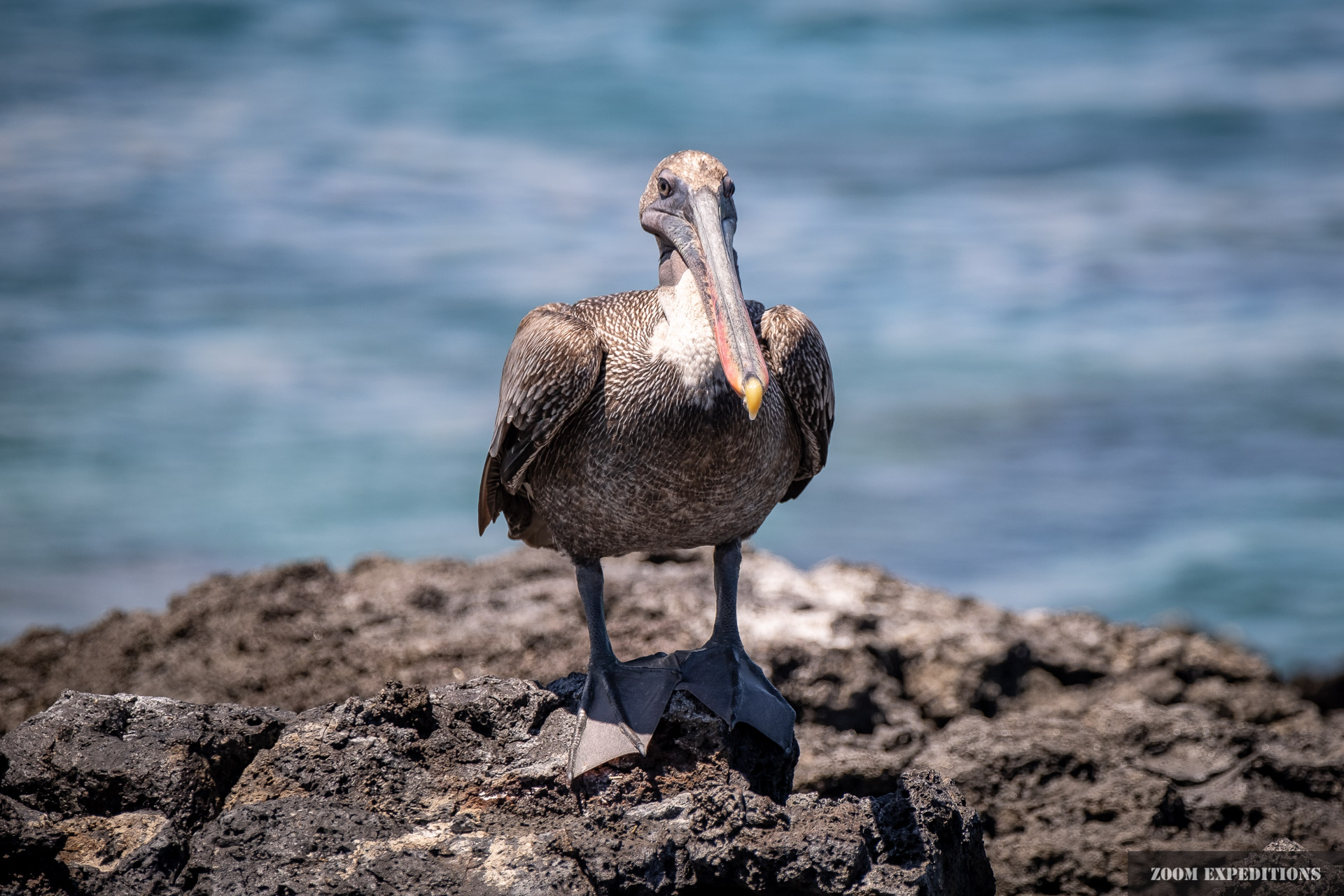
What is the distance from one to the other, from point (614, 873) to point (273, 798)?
121 centimetres

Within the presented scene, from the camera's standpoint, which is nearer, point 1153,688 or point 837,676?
point 837,676

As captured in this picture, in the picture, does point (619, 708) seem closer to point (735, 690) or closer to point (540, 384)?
point (735, 690)

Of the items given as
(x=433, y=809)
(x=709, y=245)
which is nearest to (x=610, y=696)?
(x=433, y=809)

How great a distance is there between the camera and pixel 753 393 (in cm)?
373

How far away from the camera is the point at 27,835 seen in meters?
3.69

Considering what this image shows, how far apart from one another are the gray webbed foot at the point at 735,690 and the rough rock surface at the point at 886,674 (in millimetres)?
854

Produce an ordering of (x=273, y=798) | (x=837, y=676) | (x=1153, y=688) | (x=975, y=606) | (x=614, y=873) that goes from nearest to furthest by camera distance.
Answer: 1. (x=614, y=873)
2. (x=273, y=798)
3. (x=837, y=676)
4. (x=1153, y=688)
5. (x=975, y=606)

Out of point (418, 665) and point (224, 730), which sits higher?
point (418, 665)

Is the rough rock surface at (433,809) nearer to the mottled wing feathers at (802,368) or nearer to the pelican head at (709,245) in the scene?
the mottled wing feathers at (802,368)

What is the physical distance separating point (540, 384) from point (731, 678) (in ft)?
4.31

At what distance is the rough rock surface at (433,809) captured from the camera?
3.71 metres

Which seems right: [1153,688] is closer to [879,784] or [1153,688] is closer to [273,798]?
[879,784]

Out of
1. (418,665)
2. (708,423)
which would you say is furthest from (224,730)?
(418,665)

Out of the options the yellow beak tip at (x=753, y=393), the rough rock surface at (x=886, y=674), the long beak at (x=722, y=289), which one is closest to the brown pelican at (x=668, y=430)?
Answer: the long beak at (x=722, y=289)
